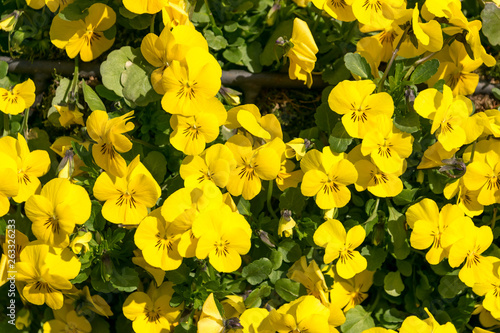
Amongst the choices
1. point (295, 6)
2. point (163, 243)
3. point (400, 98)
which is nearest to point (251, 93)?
point (295, 6)

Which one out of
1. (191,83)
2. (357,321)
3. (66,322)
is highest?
(191,83)

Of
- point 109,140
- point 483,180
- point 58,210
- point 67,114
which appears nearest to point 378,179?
point 483,180

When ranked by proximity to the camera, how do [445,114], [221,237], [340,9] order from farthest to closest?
[340,9] < [445,114] < [221,237]

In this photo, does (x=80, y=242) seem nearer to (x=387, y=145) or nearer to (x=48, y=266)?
(x=48, y=266)

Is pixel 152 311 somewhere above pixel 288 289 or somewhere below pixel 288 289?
below

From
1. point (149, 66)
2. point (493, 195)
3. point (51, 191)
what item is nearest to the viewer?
point (51, 191)

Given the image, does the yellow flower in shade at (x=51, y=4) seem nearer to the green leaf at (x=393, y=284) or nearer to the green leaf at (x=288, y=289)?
the green leaf at (x=288, y=289)

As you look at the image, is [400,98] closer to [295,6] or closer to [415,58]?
[415,58]

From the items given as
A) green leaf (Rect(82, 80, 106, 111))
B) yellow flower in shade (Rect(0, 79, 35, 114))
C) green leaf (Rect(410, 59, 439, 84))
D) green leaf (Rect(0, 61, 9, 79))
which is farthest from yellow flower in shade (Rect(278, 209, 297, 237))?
green leaf (Rect(0, 61, 9, 79))
